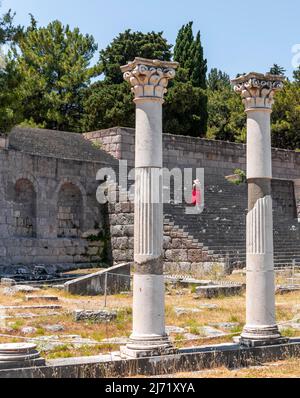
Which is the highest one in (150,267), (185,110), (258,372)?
(185,110)

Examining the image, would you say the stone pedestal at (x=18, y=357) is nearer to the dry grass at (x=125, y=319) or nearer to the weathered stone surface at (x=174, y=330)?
the dry grass at (x=125, y=319)

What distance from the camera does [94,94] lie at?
3809 centimetres

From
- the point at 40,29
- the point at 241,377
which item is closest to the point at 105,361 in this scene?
the point at 241,377

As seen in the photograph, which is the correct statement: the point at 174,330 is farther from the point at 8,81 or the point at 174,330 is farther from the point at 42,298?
the point at 8,81

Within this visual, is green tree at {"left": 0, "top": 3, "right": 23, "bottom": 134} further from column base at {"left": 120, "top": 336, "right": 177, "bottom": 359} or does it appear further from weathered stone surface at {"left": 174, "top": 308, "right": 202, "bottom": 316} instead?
column base at {"left": 120, "top": 336, "right": 177, "bottom": 359}

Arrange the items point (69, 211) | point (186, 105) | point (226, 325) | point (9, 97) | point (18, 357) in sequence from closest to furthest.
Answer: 1. point (18, 357)
2. point (226, 325)
3. point (9, 97)
4. point (69, 211)
5. point (186, 105)

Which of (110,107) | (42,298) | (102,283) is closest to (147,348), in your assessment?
(42,298)

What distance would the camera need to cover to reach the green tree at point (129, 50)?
39.3 metres

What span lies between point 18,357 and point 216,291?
905 centimetres

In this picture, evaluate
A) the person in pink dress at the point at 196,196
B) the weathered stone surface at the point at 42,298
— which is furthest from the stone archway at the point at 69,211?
the weathered stone surface at the point at 42,298

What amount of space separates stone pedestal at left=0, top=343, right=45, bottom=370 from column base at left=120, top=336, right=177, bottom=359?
125 cm

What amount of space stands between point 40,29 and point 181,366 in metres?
38.8

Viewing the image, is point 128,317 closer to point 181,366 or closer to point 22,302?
point 22,302

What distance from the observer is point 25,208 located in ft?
74.7
